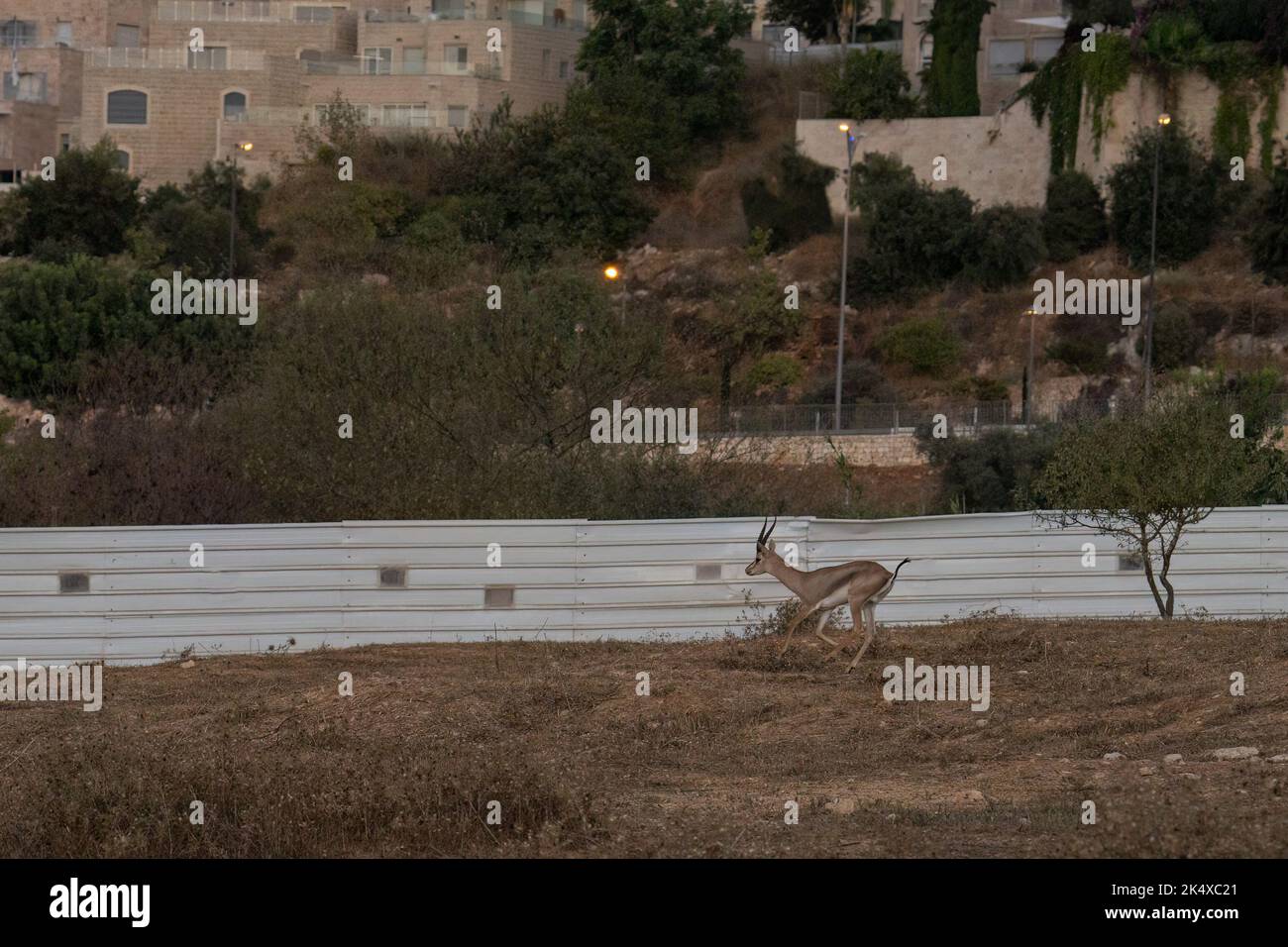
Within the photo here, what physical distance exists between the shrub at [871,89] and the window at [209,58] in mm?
26203

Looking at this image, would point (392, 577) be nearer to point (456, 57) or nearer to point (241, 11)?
point (456, 57)

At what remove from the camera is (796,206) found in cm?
7594

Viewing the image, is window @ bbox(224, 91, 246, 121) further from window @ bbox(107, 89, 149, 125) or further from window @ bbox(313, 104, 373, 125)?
window @ bbox(107, 89, 149, 125)

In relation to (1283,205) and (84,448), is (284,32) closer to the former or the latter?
(1283,205)

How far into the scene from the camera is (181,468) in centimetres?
3222

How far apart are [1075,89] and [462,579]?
49.6m

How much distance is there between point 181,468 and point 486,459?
187 inches

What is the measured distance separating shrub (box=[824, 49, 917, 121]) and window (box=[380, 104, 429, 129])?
56.8ft

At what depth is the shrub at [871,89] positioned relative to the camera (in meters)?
76.1

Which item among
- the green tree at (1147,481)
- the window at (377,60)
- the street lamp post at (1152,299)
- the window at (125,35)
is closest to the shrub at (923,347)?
the street lamp post at (1152,299)

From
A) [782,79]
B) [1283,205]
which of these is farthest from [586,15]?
[1283,205]

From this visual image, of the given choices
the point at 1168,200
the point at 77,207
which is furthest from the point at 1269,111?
the point at 77,207

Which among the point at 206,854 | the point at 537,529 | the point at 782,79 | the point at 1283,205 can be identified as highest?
the point at 782,79

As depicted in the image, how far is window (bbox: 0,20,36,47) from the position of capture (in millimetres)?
96750
